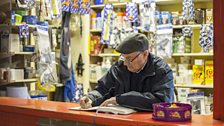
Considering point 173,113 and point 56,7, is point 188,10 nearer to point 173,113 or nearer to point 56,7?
point 56,7

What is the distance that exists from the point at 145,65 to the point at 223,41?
0.75m

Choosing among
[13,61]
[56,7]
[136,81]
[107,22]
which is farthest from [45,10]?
[136,81]

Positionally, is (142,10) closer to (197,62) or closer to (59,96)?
(197,62)

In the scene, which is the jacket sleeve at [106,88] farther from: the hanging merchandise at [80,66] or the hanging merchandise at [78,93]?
the hanging merchandise at [80,66]

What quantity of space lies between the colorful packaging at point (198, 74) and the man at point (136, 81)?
2568 mm

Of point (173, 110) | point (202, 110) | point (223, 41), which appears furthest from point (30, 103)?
point (202, 110)

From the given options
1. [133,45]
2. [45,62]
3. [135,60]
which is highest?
[133,45]

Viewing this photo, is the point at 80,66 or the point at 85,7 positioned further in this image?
the point at 80,66

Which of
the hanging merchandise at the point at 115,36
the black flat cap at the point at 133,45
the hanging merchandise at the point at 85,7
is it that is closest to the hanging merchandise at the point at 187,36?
the hanging merchandise at the point at 115,36

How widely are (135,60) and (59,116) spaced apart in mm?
705

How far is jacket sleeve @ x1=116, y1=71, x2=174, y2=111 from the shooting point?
2.64m

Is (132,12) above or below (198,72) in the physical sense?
above

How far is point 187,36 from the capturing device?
546 cm

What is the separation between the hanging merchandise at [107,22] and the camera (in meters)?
6.01
